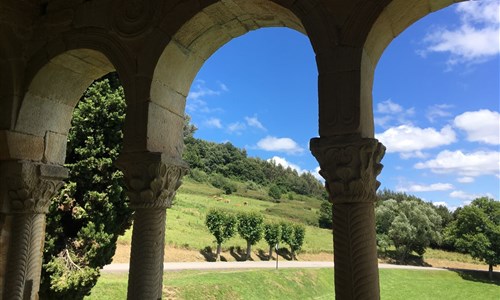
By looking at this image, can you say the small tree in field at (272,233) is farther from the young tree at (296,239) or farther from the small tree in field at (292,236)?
the young tree at (296,239)

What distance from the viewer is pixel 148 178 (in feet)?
10.8

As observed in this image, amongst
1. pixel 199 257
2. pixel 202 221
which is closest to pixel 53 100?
pixel 199 257

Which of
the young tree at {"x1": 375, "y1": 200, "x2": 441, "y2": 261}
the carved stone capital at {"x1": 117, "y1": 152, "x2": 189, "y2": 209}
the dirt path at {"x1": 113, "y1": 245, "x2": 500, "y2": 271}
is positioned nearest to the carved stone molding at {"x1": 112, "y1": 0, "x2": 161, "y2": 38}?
the carved stone capital at {"x1": 117, "y1": 152, "x2": 189, "y2": 209}

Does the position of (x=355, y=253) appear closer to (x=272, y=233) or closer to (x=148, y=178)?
(x=148, y=178)

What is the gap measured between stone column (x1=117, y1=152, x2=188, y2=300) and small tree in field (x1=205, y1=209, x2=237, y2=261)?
904 inches

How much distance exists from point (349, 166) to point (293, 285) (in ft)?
61.3

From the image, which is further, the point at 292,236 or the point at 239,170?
the point at 239,170

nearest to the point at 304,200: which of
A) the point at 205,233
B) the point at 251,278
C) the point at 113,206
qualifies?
the point at 205,233

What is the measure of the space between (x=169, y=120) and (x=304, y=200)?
6681 cm

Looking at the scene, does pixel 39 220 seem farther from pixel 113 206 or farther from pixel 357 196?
pixel 113 206

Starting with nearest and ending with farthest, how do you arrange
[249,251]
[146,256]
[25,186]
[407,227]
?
[146,256], [25,186], [249,251], [407,227]

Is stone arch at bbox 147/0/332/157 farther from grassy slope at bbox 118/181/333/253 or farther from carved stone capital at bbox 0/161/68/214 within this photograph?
grassy slope at bbox 118/181/333/253

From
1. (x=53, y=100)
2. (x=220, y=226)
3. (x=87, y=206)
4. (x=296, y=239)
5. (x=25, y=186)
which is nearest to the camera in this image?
(x=25, y=186)

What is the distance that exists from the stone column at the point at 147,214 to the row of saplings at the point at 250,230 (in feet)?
75.4
